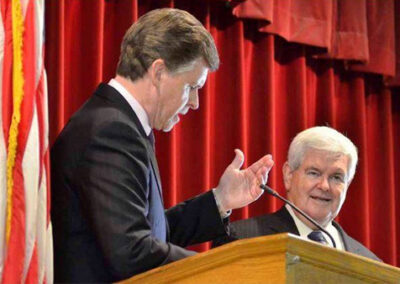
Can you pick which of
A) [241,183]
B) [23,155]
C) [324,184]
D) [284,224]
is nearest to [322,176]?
[324,184]

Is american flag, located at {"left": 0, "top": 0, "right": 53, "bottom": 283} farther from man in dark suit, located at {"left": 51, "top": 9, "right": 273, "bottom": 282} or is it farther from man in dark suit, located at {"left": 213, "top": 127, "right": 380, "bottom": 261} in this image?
man in dark suit, located at {"left": 213, "top": 127, "right": 380, "bottom": 261}

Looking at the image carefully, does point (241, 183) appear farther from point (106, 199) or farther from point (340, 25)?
point (340, 25)

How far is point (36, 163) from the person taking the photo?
2861mm

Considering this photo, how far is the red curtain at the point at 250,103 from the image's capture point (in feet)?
13.1

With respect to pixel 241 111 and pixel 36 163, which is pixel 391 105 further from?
pixel 36 163

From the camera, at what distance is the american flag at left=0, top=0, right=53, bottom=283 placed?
9.25 feet

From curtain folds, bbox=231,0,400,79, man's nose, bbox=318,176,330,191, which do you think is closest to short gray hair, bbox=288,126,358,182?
man's nose, bbox=318,176,330,191

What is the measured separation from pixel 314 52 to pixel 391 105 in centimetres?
69

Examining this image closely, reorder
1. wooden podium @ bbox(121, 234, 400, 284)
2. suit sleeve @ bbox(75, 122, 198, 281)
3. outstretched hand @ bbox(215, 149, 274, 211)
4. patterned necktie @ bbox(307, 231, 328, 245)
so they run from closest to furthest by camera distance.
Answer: wooden podium @ bbox(121, 234, 400, 284) → suit sleeve @ bbox(75, 122, 198, 281) → outstretched hand @ bbox(215, 149, 274, 211) → patterned necktie @ bbox(307, 231, 328, 245)

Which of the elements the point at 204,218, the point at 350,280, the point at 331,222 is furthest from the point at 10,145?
the point at 331,222

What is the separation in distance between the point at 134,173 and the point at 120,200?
4.1 inches

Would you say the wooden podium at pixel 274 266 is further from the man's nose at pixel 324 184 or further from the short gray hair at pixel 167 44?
the man's nose at pixel 324 184

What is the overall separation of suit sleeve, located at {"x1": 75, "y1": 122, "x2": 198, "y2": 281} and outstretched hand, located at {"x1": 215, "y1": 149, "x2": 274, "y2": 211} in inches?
20.1

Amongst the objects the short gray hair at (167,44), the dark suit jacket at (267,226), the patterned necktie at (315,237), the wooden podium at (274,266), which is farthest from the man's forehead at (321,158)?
the wooden podium at (274,266)
